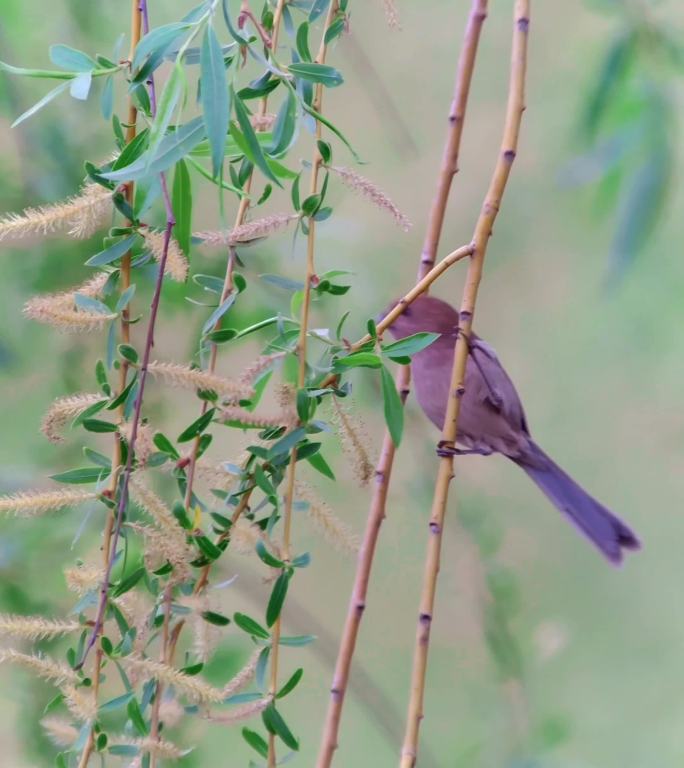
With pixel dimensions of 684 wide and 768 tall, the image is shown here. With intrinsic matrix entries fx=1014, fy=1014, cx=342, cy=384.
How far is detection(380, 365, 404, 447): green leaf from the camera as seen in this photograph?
0.52 metres

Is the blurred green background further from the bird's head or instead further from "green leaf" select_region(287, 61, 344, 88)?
"green leaf" select_region(287, 61, 344, 88)

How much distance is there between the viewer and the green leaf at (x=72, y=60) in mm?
486

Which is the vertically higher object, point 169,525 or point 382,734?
point 169,525

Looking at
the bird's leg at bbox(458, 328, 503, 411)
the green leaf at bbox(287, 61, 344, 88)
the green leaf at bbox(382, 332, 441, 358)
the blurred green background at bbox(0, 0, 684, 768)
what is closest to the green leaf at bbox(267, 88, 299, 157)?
the green leaf at bbox(287, 61, 344, 88)

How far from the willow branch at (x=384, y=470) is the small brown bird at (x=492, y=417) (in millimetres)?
127

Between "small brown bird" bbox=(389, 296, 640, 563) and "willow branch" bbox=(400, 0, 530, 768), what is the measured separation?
0.18 m

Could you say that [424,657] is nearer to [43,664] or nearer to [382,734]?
[43,664]

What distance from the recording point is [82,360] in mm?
1078

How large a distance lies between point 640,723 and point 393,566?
1.09ft

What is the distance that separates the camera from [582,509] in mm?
888

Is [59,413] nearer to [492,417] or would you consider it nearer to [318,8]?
[318,8]

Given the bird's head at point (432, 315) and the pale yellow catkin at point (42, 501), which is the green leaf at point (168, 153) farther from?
the bird's head at point (432, 315)

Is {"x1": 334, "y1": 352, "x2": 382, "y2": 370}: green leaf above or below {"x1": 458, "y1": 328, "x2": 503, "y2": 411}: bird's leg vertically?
above

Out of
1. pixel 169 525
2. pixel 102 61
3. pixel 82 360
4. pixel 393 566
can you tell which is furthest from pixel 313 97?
A: pixel 393 566
